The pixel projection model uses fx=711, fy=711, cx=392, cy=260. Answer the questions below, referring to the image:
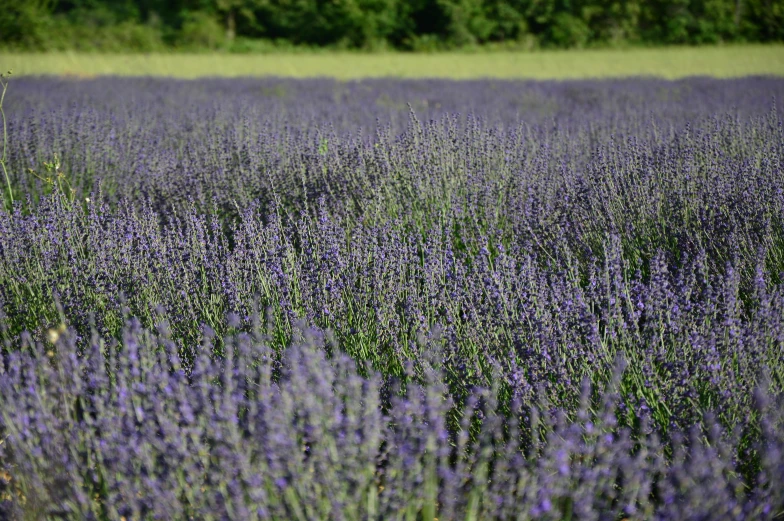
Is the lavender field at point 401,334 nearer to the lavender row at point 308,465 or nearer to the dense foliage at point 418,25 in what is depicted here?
the lavender row at point 308,465

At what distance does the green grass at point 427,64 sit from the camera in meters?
16.1

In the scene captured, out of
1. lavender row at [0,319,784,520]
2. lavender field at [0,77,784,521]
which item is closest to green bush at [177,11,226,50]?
lavender field at [0,77,784,521]

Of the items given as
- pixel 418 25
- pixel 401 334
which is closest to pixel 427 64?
pixel 418 25

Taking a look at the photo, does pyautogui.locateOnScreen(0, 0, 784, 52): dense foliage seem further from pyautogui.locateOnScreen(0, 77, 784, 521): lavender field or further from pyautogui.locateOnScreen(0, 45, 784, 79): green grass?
pyautogui.locateOnScreen(0, 77, 784, 521): lavender field

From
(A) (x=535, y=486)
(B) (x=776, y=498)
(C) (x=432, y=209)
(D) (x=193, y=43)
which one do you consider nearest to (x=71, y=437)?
(A) (x=535, y=486)

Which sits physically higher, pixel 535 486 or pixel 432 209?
pixel 535 486

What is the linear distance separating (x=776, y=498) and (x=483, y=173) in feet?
9.43

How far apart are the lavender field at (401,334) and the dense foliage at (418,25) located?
Result: 61.1 feet

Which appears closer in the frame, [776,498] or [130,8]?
[776,498]

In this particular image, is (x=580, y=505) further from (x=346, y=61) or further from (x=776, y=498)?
(x=346, y=61)

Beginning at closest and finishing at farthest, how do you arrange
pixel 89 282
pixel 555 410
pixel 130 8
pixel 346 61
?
pixel 555 410
pixel 89 282
pixel 346 61
pixel 130 8

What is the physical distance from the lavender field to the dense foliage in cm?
1861

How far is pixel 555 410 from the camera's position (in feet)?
6.48

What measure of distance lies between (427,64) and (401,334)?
16.1 meters
